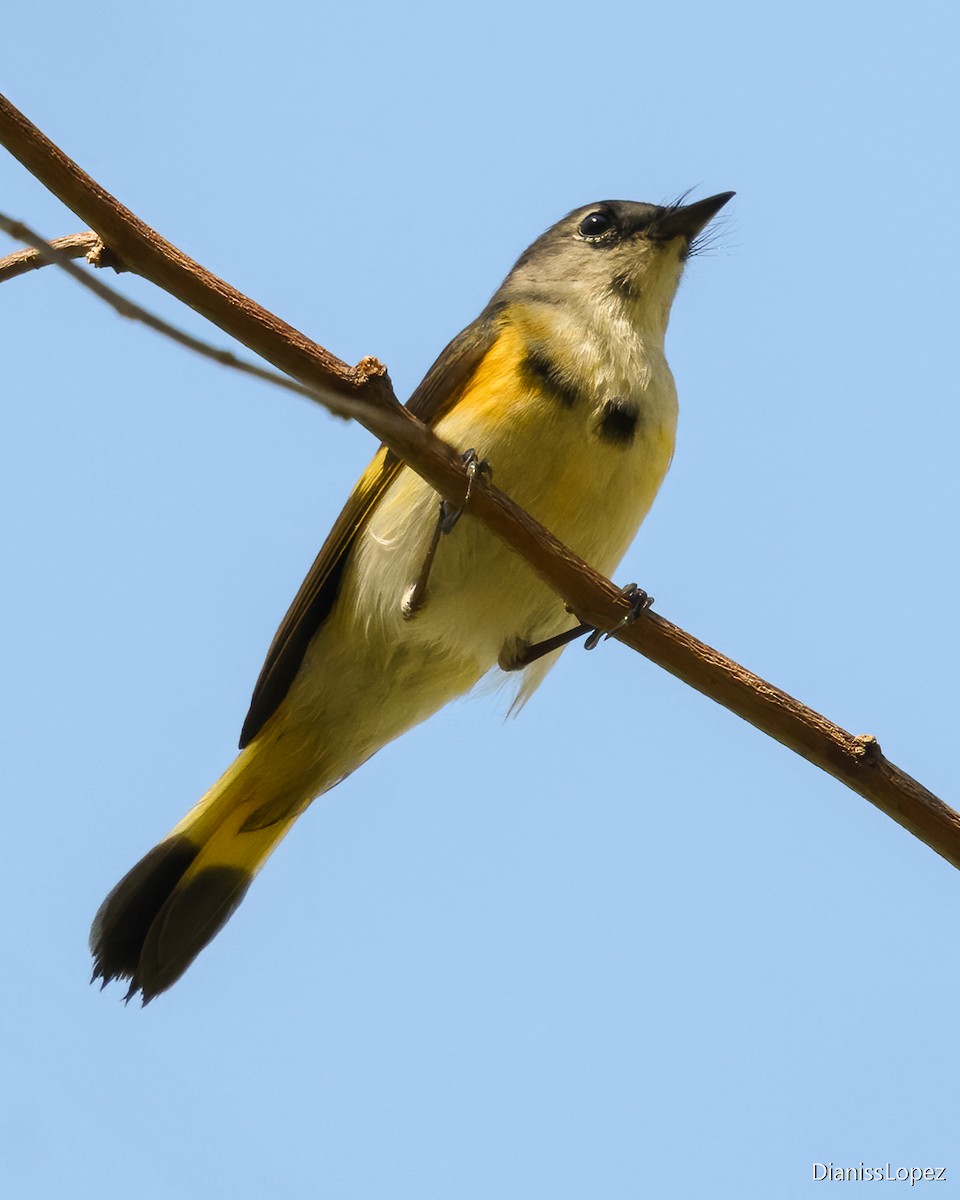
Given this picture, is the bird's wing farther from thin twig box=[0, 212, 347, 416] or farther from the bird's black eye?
thin twig box=[0, 212, 347, 416]

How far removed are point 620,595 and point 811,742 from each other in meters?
0.55

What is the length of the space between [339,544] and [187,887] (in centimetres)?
119

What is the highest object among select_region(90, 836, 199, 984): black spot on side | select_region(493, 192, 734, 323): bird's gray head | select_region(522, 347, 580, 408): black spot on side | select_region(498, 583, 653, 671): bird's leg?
select_region(493, 192, 734, 323): bird's gray head

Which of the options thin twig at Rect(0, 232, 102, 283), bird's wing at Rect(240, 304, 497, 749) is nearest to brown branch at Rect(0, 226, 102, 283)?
thin twig at Rect(0, 232, 102, 283)

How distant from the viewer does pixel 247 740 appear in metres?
4.34

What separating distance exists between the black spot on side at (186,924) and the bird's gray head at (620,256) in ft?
6.72

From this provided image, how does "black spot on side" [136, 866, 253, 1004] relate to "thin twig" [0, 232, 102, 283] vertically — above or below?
below

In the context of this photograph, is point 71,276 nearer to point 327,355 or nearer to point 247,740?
point 327,355

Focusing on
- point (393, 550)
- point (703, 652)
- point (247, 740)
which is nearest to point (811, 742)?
point (703, 652)

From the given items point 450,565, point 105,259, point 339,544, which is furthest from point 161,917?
point 105,259

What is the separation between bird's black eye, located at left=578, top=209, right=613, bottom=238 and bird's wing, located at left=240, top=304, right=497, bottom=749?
67 cm

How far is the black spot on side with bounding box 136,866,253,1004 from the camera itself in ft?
13.6

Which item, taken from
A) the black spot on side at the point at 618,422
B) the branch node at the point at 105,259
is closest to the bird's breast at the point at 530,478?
the black spot on side at the point at 618,422

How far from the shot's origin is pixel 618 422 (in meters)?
3.82
